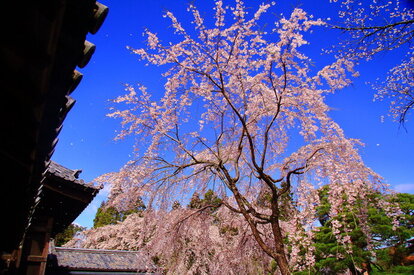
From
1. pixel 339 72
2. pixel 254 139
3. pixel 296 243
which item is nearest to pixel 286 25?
pixel 339 72

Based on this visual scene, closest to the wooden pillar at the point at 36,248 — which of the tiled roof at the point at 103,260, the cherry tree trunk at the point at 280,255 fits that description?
the tiled roof at the point at 103,260

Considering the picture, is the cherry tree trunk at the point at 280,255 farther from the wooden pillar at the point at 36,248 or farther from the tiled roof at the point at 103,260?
the wooden pillar at the point at 36,248

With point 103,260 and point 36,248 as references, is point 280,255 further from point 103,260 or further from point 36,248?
point 103,260

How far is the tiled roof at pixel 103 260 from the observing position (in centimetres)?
912

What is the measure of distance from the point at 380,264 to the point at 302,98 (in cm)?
1268

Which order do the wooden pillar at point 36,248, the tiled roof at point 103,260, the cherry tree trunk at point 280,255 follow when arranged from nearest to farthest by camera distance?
1. the wooden pillar at point 36,248
2. the cherry tree trunk at point 280,255
3. the tiled roof at point 103,260

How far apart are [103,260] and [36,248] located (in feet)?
18.0

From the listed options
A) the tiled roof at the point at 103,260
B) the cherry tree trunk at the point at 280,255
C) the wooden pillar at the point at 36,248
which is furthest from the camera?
the tiled roof at the point at 103,260

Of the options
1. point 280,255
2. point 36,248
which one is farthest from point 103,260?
point 280,255

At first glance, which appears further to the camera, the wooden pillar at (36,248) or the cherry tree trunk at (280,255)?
the cherry tree trunk at (280,255)

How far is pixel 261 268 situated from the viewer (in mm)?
8969

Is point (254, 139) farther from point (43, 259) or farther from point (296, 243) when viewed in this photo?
point (43, 259)

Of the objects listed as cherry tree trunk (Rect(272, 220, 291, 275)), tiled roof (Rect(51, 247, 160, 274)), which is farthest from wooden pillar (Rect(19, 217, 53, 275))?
cherry tree trunk (Rect(272, 220, 291, 275))

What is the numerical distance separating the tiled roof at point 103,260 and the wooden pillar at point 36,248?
13.6ft
